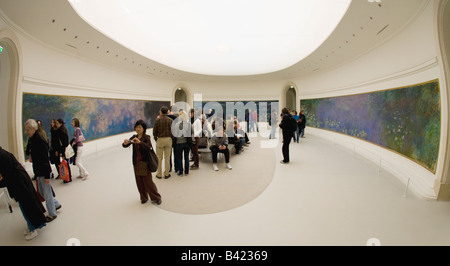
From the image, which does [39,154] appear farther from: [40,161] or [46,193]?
[46,193]

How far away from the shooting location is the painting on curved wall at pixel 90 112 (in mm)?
6020

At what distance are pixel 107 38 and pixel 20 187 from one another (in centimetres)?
626

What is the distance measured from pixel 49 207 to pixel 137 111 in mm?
9948

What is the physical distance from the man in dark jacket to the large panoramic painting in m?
8.07

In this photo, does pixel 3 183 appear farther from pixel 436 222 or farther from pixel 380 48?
pixel 380 48

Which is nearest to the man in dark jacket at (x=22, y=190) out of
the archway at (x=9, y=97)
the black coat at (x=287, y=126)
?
the archway at (x=9, y=97)

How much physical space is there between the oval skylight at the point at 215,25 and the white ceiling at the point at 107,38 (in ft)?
1.46

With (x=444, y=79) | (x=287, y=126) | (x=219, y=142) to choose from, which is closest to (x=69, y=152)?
(x=219, y=142)

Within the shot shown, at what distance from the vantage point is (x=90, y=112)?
8.76 metres

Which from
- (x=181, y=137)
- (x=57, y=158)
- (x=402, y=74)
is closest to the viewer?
(x=57, y=158)

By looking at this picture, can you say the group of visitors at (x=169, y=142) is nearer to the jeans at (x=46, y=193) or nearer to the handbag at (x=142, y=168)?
the handbag at (x=142, y=168)

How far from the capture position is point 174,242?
2840 millimetres
